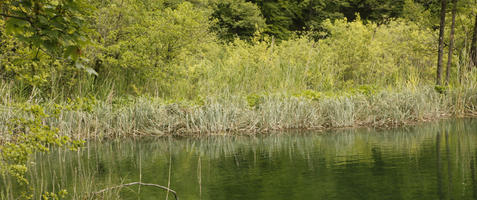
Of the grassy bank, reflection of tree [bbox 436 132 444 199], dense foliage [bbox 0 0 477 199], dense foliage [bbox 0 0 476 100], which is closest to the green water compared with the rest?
reflection of tree [bbox 436 132 444 199]

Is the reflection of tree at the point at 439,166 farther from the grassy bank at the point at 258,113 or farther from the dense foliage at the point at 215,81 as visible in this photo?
the dense foliage at the point at 215,81

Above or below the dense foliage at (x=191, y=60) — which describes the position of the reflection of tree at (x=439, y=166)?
below

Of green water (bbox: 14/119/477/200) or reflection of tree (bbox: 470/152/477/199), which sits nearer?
reflection of tree (bbox: 470/152/477/199)

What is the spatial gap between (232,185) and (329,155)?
9.24 feet

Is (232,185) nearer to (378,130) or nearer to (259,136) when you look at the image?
(259,136)

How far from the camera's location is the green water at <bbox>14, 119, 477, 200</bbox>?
6.32 metres

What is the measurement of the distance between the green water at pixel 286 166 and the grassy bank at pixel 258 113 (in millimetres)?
776

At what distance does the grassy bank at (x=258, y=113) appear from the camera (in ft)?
42.4

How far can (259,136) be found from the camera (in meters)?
12.7

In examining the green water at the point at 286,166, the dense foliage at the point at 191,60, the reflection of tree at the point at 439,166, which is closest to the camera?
the reflection of tree at the point at 439,166

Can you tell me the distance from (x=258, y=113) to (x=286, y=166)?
5102mm

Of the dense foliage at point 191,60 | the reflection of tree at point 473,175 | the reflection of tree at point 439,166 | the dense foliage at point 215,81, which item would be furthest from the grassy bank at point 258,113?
the reflection of tree at point 473,175

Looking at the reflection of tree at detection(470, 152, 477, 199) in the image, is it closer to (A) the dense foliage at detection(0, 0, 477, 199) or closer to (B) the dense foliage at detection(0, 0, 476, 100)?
(A) the dense foliage at detection(0, 0, 477, 199)

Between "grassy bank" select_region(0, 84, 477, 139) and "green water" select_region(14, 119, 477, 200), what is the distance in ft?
2.55
